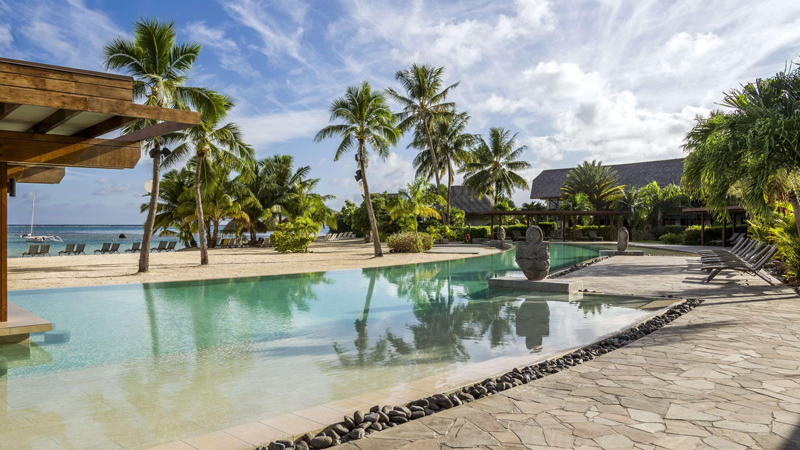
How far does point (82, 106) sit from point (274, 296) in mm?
7040

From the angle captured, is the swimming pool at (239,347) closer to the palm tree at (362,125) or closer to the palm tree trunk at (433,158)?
the palm tree at (362,125)

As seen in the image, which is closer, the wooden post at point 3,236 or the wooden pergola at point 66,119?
the wooden pergola at point 66,119

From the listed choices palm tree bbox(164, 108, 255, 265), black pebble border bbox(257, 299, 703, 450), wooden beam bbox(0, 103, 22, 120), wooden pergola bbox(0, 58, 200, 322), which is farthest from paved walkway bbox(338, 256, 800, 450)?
palm tree bbox(164, 108, 255, 265)

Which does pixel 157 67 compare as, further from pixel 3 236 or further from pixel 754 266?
pixel 754 266

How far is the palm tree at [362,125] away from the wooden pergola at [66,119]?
51.0 ft

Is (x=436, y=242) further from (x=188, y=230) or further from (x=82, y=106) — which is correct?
(x=82, y=106)

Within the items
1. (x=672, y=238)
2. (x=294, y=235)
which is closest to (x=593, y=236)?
(x=672, y=238)

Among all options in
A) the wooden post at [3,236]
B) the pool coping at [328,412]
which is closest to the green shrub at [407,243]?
the pool coping at [328,412]

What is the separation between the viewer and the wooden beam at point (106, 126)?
5.17 meters

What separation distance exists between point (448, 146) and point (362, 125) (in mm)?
17032

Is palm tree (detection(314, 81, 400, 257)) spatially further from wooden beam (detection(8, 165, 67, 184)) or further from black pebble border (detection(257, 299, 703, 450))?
black pebble border (detection(257, 299, 703, 450))

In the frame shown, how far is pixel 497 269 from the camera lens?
17.2 m

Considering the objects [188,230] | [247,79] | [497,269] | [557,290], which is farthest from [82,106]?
[188,230]

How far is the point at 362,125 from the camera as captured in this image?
21297mm
